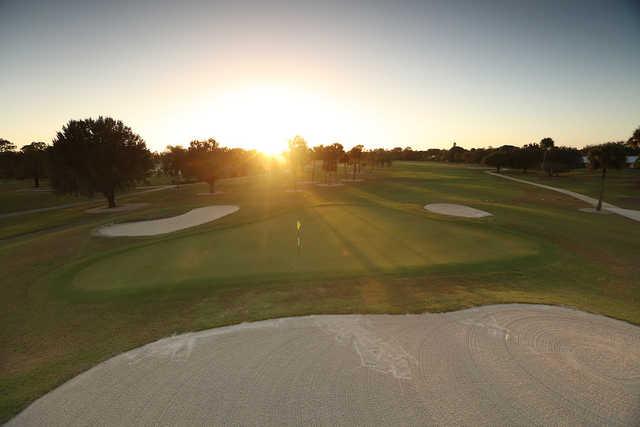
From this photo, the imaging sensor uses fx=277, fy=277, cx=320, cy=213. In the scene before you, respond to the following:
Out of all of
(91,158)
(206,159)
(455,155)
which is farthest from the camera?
(455,155)

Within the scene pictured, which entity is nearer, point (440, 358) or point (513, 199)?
point (440, 358)

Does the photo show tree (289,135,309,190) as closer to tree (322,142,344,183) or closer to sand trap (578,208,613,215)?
tree (322,142,344,183)

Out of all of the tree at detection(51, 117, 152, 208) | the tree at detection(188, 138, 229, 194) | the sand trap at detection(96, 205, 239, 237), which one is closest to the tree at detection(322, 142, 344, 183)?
the tree at detection(188, 138, 229, 194)

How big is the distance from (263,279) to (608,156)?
45198 millimetres

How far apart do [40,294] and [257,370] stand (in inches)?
478

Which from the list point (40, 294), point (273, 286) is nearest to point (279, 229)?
point (273, 286)

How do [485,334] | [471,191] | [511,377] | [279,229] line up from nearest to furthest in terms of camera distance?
[511,377] → [485,334] → [279,229] → [471,191]

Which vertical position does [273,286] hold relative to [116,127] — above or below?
below

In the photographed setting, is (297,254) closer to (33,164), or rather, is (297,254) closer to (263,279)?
(263,279)

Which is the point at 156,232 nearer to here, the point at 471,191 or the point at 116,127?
the point at 116,127

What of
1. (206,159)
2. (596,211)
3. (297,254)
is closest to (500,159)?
(596,211)

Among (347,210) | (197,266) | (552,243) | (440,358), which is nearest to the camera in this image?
(440,358)

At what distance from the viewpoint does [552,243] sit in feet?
63.8

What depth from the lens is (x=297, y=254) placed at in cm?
1703
